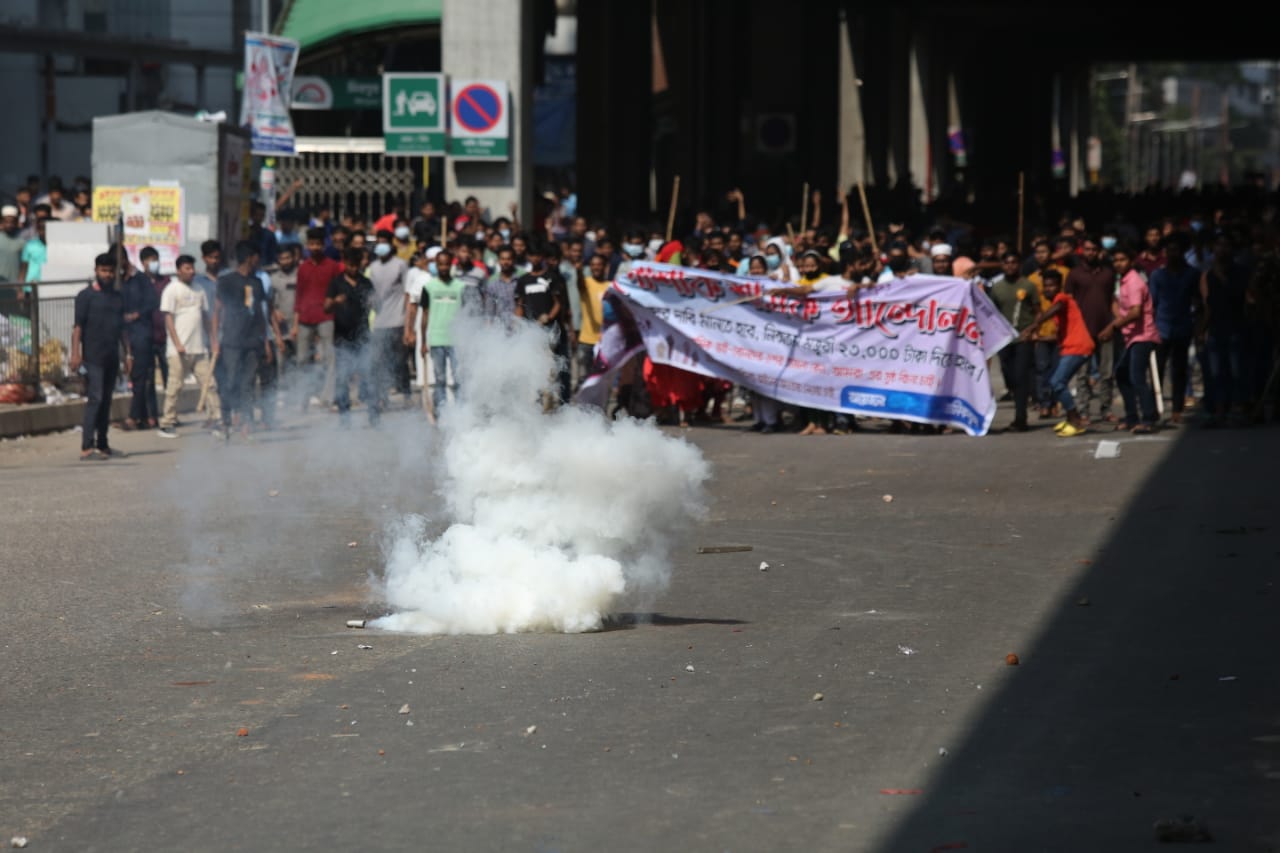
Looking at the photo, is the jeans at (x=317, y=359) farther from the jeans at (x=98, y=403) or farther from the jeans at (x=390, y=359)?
the jeans at (x=98, y=403)

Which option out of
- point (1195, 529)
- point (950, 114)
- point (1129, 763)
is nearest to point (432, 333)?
point (1195, 529)

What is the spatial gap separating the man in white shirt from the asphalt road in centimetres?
551

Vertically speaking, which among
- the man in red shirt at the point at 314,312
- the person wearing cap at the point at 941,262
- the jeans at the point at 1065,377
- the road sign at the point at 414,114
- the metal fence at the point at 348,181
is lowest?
the jeans at the point at 1065,377

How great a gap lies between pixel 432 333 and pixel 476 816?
13191 millimetres

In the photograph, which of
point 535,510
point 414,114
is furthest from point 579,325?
point 535,510

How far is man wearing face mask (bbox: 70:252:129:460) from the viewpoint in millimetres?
17047

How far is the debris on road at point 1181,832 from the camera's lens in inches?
222

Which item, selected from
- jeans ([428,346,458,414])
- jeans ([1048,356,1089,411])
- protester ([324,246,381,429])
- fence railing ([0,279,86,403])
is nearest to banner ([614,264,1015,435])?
jeans ([1048,356,1089,411])

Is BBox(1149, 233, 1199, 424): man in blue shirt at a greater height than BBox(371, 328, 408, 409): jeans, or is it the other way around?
BBox(1149, 233, 1199, 424): man in blue shirt

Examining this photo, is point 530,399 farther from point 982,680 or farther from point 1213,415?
point 1213,415

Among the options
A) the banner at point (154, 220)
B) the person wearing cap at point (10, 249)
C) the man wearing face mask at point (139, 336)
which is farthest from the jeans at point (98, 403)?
the person wearing cap at point (10, 249)

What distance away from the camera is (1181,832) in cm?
565

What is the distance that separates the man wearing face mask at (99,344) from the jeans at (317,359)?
3314 mm

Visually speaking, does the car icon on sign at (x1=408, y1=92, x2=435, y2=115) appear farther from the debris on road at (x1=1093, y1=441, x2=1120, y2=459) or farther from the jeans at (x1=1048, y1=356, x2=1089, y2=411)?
the debris on road at (x1=1093, y1=441, x2=1120, y2=459)
